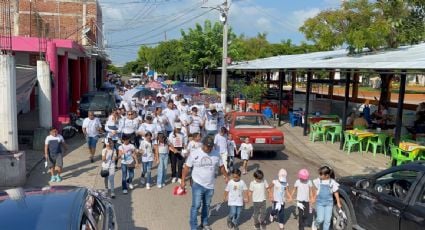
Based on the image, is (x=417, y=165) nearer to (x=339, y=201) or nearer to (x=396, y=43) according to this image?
(x=339, y=201)

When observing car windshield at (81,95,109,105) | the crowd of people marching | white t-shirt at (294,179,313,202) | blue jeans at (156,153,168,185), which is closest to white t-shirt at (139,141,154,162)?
the crowd of people marching

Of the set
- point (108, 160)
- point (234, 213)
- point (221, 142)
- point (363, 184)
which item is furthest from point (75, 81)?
point (363, 184)

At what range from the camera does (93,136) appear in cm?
1270

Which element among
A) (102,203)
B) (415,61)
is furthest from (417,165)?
(415,61)

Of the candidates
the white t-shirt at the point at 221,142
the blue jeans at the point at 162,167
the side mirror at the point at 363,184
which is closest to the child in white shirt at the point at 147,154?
the blue jeans at the point at 162,167

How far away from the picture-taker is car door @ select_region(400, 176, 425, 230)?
17.9 feet

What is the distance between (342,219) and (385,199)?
1.19 meters

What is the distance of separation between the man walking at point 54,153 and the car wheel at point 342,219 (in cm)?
658

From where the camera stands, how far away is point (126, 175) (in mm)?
9914

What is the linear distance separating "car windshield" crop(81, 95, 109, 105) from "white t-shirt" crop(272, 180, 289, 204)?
42.2 ft

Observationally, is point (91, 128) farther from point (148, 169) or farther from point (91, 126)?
point (148, 169)

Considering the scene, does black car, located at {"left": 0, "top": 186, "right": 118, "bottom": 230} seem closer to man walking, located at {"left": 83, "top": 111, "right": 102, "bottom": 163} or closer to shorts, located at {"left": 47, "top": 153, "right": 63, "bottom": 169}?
shorts, located at {"left": 47, "top": 153, "right": 63, "bottom": 169}

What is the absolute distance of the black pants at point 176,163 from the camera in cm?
1093

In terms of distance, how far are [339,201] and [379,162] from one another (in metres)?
7.23
